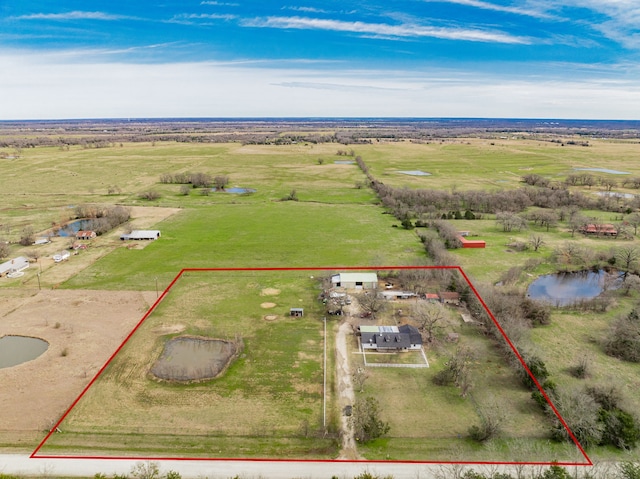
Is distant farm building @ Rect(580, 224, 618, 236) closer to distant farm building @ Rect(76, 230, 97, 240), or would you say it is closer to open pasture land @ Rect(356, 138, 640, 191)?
open pasture land @ Rect(356, 138, 640, 191)

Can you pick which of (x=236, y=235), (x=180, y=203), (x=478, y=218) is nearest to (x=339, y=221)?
(x=236, y=235)

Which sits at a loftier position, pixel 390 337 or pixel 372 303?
pixel 372 303

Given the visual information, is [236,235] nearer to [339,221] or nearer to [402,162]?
[339,221]

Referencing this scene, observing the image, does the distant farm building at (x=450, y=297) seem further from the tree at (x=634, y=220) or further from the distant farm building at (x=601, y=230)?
the tree at (x=634, y=220)

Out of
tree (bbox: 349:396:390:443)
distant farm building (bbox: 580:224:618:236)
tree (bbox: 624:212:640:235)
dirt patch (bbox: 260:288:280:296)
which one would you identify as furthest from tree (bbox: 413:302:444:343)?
tree (bbox: 624:212:640:235)

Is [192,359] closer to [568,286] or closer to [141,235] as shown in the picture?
[141,235]

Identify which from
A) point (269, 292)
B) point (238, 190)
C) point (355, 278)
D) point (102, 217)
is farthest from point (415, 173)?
point (269, 292)
